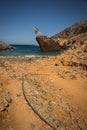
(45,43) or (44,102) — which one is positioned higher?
(45,43)

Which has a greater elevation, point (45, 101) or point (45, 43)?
point (45, 43)

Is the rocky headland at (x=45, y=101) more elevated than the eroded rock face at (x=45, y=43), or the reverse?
the eroded rock face at (x=45, y=43)

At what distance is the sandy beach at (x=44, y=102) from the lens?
14.1ft

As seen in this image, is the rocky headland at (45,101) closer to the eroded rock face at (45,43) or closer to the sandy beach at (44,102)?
the sandy beach at (44,102)

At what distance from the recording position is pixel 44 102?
5285 mm

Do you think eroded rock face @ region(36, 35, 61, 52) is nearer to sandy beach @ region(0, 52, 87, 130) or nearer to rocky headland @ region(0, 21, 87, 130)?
rocky headland @ region(0, 21, 87, 130)

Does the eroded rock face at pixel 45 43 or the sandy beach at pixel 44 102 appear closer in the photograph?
the sandy beach at pixel 44 102

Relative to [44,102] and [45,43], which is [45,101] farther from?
[45,43]

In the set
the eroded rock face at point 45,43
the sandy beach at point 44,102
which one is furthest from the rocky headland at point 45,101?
the eroded rock face at point 45,43

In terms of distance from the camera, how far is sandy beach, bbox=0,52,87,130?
14.1 ft

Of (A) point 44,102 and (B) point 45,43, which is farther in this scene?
(B) point 45,43

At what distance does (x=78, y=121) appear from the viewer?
4547mm

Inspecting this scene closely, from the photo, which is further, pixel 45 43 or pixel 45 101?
pixel 45 43

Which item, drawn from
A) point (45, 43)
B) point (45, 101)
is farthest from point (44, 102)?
point (45, 43)
